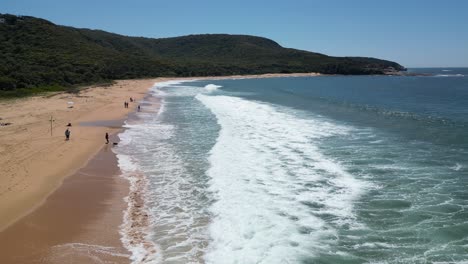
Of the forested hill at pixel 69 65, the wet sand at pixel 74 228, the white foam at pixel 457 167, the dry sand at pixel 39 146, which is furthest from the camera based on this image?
the forested hill at pixel 69 65

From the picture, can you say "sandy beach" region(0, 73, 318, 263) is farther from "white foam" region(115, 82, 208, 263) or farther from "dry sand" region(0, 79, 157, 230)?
"white foam" region(115, 82, 208, 263)

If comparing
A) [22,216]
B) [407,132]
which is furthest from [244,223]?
[407,132]

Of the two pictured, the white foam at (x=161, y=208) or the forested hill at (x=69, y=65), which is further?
the forested hill at (x=69, y=65)

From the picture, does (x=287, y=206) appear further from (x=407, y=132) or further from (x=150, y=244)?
(x=407, y=132)

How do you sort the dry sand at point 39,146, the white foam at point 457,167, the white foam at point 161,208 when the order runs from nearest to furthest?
the white foam at point 161,208
the dry sand at point 39,146
the white foam at point 457,167

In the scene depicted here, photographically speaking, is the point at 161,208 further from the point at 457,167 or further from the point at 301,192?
the point at 457,167

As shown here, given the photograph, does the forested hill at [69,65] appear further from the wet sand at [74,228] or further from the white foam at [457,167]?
the white foam at [457,167]

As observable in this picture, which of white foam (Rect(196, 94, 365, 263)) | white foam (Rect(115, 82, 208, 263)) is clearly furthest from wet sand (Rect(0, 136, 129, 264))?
white foam (Rect(196, 94, 365, 263))

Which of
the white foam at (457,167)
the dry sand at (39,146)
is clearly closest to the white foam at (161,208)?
the dry sand at (39,146)

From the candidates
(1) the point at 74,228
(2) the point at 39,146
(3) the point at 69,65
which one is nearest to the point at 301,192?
(1) the point at 74,228
